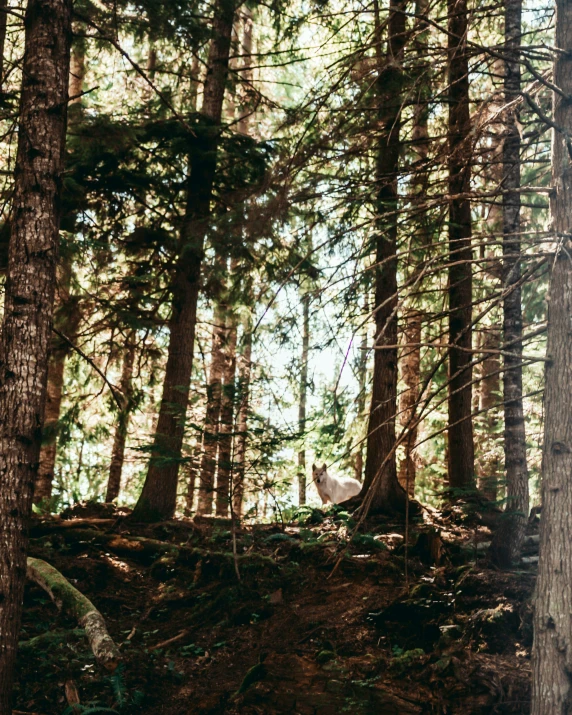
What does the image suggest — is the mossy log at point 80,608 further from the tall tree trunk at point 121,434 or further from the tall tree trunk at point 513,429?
the tall tree trunk at point 513,429

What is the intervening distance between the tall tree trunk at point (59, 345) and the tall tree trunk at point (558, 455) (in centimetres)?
556

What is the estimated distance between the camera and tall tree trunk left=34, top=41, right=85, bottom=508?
360 inches

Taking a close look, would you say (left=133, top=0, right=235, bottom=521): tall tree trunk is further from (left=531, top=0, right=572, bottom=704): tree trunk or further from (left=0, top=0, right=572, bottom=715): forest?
(left=531, top=0, right=572, bottom=704): tree trunk

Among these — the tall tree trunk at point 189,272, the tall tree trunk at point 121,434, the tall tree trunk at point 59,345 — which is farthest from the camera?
the tall tree trunk at point 121,434

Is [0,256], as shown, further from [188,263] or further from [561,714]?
[561,714]

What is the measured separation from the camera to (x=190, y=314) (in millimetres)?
11203

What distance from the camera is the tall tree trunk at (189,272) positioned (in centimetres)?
1050

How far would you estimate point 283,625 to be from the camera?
6.96 meters

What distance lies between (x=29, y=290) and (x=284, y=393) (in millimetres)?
4197

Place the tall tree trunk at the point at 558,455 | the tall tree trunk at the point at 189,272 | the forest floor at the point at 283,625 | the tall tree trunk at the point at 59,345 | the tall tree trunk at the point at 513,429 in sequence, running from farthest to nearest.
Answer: the tall tree trunk at the point at 189,272
the tall tree trunk at the point at 59,345
the tall tree trunk at the point at 513,429
the forest floor at the point at 283,625
the tall tree trunk at the point at 558,455

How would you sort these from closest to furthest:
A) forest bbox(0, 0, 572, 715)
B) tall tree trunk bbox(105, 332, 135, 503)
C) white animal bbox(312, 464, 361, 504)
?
forest bbox(0, 0, 572, 715) < tall tree trunk bbox(105, 332, 135, 503) < white animal bbox(312, 464, 361, 504)

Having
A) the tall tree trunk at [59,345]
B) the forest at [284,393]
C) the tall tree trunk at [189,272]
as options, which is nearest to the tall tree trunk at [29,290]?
the forest at [284,393]

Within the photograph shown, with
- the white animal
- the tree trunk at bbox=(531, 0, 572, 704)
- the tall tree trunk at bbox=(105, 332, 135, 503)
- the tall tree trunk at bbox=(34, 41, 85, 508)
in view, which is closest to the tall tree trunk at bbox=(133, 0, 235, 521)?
the tall tree trunk at bbox=(105, 332, 135, 503)

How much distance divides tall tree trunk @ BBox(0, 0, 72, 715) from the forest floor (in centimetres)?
138
